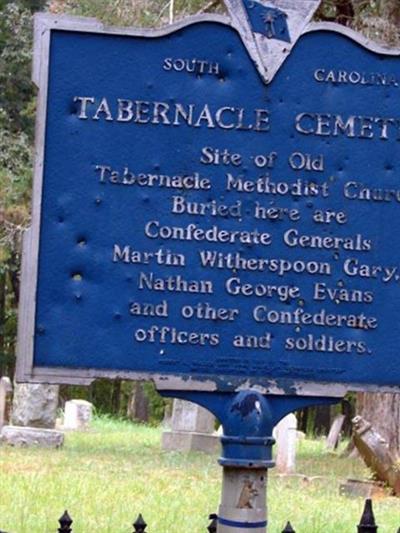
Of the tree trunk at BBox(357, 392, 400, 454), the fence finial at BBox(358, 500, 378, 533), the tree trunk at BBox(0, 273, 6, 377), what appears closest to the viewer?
the fence finial at BBox(358, 500, 378, 533)

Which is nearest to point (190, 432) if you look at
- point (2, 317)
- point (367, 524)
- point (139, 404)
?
point (367, 524)

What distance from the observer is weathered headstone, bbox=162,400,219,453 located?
19141mm

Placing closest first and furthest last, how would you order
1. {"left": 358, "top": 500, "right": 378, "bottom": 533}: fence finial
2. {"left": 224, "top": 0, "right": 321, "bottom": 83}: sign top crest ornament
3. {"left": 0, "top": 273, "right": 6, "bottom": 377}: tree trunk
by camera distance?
{"left": 224, "top": 0, "right": 321, "bottom": 83}: sign top crest ornament, {"left": 358, "top": 500, "right": 378, "bottom": 533}: fence finial, {"left": 0, "top": 273, "right": 6, "bottom": 377}: tree trunk

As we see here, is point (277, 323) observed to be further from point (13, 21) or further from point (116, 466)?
point (13, 21)

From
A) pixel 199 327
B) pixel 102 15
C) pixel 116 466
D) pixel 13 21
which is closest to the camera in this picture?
Result: pixel 199 327

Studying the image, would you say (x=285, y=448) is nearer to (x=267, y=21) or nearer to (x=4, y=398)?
(x=4, y=398)

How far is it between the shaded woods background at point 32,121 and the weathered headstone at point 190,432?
2.26m

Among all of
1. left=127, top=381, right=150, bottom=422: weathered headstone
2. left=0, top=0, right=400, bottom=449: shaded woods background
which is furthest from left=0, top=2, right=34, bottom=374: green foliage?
left=127, top=381, right=150, bottom=422: weathered headstone

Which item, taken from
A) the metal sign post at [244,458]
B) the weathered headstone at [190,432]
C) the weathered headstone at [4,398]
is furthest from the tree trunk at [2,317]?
the metal sign post at [244,458]

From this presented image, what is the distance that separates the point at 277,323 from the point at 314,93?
1.07m

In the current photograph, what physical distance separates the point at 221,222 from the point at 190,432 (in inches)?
542

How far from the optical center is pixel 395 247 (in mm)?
6035

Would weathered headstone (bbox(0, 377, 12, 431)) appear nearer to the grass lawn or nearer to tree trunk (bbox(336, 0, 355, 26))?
the grass lawn

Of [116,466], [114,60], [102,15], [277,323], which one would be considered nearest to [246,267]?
[277,323]
